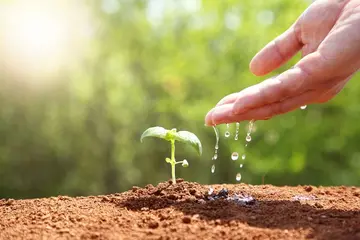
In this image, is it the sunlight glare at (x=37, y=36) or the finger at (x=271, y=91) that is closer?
the finger at (x=271, y=91)

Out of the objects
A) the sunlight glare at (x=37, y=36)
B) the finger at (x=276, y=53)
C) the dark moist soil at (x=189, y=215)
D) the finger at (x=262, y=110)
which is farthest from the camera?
the sunlight glare at (x=37, y=36)

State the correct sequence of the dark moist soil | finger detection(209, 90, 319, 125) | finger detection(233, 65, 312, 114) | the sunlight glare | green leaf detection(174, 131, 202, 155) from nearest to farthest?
1. the dark moist soil
2. finger detection(233, 65, 312, 114)
3. finger detection(209, 90, 319, 125)
4. green leaf detection(174, 131, 202, 155)
5. the sunlight glare

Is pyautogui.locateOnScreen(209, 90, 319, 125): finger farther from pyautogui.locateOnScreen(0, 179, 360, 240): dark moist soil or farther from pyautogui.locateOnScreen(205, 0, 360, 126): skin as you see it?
pyautogui.locateOnScreen(0, 179, 360, 240): dark moist soil

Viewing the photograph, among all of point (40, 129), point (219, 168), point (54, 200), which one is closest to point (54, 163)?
point (40, 129)

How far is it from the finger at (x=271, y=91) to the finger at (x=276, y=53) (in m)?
0.75

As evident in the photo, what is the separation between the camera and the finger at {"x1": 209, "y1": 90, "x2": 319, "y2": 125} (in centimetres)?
223

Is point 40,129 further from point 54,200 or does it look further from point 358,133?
point 54,200

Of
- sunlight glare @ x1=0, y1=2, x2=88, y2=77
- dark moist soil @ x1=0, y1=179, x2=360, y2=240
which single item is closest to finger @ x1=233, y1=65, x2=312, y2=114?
dark moist soil @ x1=0, y1=179, x2=360, y2=240

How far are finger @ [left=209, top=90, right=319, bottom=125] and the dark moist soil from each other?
0.38m

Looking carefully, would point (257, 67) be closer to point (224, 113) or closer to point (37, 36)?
point (224, 113)

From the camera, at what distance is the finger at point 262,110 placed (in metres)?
2.23

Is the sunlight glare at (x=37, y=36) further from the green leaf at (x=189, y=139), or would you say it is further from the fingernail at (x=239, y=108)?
the fingernail at (x=239, y=108)

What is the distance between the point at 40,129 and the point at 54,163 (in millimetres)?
816

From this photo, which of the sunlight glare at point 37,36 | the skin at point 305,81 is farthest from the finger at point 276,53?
the sunlight glare at point 37,36
